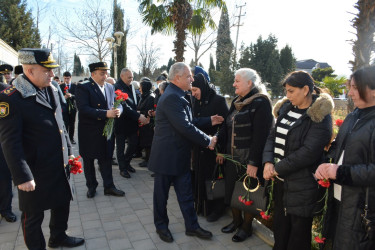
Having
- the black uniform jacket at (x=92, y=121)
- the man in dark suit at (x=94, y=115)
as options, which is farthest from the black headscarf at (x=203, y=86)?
the black uniform jacket at (x=92, y=121)

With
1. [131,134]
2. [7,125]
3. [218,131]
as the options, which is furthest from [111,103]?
[7,125]

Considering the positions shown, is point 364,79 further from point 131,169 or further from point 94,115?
point 131,169

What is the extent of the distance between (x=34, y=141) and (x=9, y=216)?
1909 mm

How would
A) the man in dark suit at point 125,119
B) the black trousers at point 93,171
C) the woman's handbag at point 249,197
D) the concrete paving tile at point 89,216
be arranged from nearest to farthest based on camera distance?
the woman's handbag at point 249,197
the concrete paving tile at point 89,216
the black trousers at point 93,171
the man in dark suit at point 125,119

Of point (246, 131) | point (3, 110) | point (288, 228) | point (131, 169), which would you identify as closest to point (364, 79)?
point (246, 131)

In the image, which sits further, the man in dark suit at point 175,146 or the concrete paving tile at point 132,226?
the concrete paving tile at point 132,226

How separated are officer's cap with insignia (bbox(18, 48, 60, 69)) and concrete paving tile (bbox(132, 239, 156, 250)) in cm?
221

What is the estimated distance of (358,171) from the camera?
1949 mm

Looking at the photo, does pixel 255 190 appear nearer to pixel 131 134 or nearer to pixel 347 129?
pixel 347 129

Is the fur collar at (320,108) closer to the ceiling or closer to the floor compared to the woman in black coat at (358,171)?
closer to the ceiling

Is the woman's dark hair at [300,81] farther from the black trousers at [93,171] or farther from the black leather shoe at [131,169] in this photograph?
the black leather shoe at [131,169]

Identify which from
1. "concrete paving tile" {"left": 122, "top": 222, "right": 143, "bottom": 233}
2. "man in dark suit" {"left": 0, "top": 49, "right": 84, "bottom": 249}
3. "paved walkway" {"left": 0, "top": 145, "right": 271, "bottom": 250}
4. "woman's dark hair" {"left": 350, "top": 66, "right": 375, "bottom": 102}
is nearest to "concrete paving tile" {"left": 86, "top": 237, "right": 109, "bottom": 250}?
"paved walkway" {"left": 0, "top": 145, "right": 271, "bottom": 250}

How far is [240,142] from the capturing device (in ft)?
10.6

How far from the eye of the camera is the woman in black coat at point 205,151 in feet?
12.7
